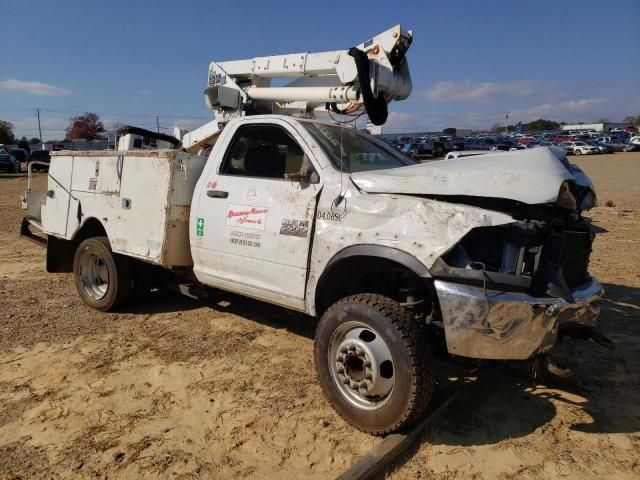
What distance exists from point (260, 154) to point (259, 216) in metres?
0.75

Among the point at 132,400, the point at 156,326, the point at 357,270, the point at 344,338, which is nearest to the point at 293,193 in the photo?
the point at 357,270

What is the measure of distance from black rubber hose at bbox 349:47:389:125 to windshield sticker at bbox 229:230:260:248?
172 centimetres

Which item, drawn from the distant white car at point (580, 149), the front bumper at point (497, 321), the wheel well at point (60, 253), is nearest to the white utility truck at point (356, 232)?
the front bumper at point (497, 321)

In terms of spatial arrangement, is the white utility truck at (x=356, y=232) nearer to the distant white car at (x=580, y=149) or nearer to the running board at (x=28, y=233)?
the running board at (x=28, y=233)

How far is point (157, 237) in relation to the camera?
4.67 m

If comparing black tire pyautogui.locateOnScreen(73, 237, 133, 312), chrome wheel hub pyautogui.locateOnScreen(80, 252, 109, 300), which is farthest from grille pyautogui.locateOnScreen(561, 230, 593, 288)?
chrome wheel hub pyautogui.locateOnScreen(80, 252, 109, 300)

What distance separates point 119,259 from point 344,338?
3.03 m

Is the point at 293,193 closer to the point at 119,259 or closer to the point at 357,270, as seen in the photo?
the point at 357,270

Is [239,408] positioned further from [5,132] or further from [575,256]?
[5,132]

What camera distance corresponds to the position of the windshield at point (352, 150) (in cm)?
395

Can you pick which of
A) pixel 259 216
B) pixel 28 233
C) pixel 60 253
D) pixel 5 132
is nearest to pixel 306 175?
pixel 259 216

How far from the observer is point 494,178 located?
3.04 metres

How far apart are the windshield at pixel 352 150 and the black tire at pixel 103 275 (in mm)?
2588

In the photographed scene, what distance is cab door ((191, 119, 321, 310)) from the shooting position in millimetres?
3775
